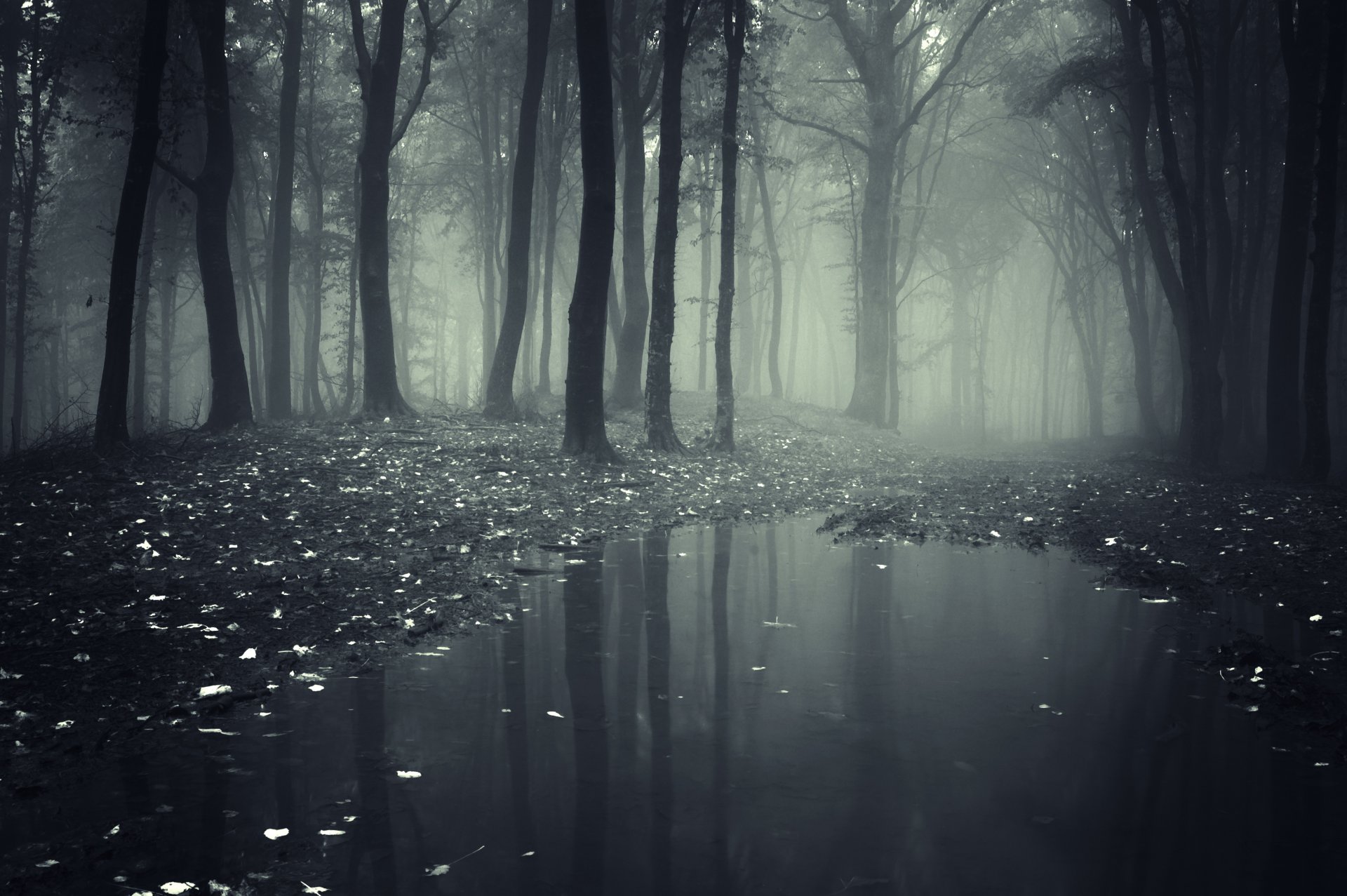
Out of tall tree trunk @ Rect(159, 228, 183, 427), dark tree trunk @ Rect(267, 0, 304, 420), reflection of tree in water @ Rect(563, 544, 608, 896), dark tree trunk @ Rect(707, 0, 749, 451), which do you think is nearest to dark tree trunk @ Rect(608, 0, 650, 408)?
dark tree trunk @ Rect(707, 0, 749, 451)

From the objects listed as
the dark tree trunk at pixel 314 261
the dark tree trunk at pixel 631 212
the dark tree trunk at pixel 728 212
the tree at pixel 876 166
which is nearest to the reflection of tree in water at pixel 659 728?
the dark tree trunk at pixel 728 212

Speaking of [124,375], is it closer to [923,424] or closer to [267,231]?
[267,231]

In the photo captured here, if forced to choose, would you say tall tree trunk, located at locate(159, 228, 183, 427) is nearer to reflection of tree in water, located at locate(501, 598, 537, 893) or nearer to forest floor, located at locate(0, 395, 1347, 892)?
forest floor, located at locate(0, 395, 1347, 892)

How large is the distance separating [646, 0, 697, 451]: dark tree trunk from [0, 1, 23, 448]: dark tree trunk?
60.0 feet

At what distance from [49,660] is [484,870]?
3624 mm

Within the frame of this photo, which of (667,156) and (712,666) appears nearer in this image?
(712,666)

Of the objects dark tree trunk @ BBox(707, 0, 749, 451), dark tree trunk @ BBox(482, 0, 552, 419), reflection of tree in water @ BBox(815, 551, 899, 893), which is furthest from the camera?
dark tree trunk @ BBox(482, 0, 552, 419)

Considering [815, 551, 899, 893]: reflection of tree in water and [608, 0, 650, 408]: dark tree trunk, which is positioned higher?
[608, 0, 650, 408]: dark tree trunk

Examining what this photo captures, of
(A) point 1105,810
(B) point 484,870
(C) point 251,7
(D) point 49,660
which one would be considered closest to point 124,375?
(D) point 49,660

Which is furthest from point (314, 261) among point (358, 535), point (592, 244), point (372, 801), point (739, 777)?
point (739, 777)

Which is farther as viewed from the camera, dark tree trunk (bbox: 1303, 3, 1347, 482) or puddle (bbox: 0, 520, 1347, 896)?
dark tree trunk (bbox: 1303, 3, 1347, 482)

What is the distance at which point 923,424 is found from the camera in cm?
5434

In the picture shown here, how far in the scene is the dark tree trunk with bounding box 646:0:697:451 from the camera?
56.0 feet

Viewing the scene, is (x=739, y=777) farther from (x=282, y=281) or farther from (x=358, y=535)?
(x=282, y=281)
